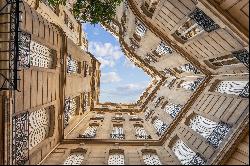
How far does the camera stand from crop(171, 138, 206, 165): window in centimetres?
1545

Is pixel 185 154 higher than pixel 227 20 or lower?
lower

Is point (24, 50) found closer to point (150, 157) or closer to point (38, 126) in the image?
point (38, 126)

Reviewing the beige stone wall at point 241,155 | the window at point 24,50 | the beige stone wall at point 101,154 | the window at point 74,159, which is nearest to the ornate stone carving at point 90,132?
the beige stone wall at point 101,154

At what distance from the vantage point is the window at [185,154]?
15445 mm

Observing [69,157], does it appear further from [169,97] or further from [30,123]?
[169,97]

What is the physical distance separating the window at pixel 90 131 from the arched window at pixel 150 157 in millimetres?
4746

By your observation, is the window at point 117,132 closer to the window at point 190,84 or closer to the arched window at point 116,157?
the arched window at point 116,157

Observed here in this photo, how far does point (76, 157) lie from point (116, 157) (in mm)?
2273

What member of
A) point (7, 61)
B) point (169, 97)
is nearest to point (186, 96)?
point (169, 97)

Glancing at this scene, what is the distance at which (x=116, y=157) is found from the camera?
18031mm

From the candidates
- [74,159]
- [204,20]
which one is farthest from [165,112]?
[204,20]

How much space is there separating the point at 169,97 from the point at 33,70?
56.8 ft

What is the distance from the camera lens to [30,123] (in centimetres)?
1491

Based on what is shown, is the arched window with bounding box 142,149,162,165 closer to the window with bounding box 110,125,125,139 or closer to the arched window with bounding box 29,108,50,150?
the window with bounding box 110,125,125,139
